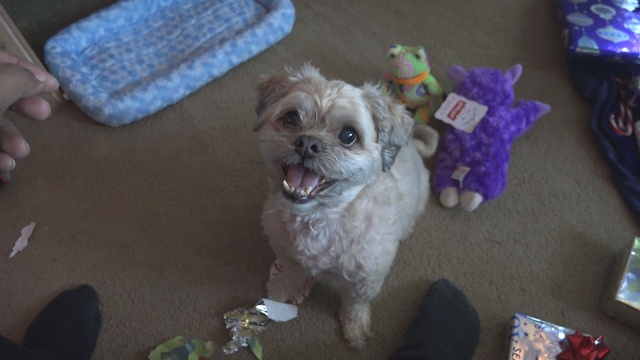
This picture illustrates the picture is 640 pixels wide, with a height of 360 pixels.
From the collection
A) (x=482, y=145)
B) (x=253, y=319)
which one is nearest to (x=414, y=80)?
(x=482, y=145)

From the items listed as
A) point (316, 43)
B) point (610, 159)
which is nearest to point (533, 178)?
point (610, 159)

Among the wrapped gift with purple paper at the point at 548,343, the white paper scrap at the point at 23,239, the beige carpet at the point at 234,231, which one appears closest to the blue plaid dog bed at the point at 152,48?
the beige carpet at the point at 234,231

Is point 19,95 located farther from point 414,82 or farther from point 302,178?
point 414,82

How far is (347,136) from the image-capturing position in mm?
975

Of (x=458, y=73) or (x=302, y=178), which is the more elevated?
(x=302, y=178)

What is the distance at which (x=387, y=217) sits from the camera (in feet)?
3.73

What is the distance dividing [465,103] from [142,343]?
1.30m

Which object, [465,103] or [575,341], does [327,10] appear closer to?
[465,103]

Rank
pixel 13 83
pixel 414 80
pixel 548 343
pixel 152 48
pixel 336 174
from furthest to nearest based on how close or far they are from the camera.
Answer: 1. pixel 152 48
2. pixel 414 80
3. pixel 548 343
4. pixel 336 174
5. pixel 13 83

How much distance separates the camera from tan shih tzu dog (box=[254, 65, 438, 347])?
947mm

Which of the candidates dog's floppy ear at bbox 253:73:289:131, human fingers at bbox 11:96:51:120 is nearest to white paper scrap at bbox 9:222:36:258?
human fingers at bbox 11:96:51:120

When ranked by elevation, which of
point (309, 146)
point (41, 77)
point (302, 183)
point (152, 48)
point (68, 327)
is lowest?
point (68, 327)

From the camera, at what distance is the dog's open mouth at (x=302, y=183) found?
0.96m

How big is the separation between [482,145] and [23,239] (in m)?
1.54
